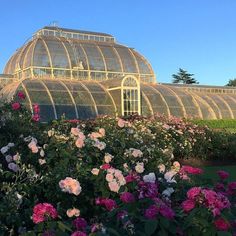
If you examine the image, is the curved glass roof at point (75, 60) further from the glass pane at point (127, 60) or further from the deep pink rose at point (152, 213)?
the deep pink rose at point (152, 213)

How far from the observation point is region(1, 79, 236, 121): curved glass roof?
1112 inches

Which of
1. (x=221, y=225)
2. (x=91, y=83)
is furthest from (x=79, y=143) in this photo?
(x=91, y=83)

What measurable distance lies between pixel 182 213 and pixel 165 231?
34 centimetres

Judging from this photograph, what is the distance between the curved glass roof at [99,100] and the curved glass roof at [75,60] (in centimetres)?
207

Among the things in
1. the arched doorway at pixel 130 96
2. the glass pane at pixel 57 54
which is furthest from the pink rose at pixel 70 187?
the glass pane at pixel 57 54

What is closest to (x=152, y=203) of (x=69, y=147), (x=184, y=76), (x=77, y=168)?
(x=77, y=168)

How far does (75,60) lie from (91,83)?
3.08 metres

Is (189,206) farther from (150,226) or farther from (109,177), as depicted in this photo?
(109,177)

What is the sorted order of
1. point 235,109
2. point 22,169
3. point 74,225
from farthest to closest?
point 235,109 → point 22,169 → point 74,225

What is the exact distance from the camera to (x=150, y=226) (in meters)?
2.75

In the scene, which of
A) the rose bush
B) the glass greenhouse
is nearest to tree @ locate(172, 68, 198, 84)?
the glass greenhouse

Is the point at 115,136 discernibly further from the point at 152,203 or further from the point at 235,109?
the point at 235,109

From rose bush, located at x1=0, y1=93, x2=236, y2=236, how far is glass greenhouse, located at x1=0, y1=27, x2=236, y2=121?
71.2 ft

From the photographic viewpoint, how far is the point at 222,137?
50.4 ft
